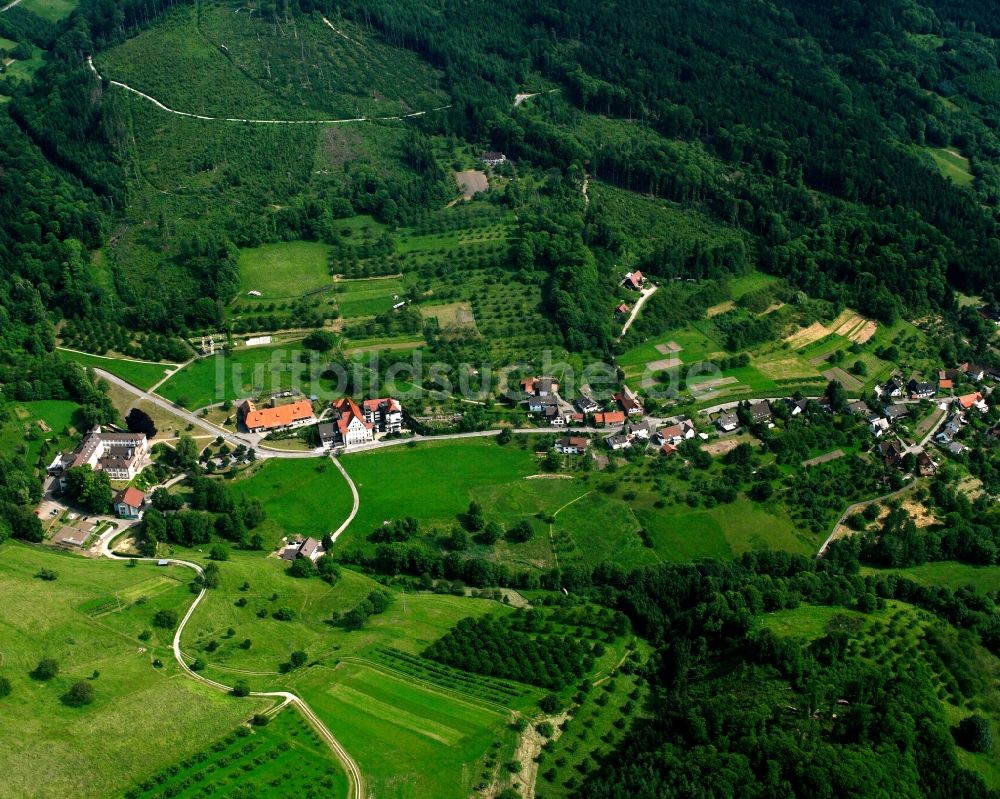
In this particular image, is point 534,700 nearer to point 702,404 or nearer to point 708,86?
point 702,404

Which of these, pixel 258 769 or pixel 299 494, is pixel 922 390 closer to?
pixel 299 494

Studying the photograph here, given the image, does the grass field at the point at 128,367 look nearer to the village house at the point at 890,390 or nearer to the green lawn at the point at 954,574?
the green lawn at the point at 954,574

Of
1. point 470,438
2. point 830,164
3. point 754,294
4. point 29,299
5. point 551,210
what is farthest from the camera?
point 830,164

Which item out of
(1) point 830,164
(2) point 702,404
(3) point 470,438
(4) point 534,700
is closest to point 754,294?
(2) point 702,404

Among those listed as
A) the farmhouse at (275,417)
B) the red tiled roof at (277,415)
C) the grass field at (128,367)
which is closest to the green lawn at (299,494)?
the farmhouse at (275,417)

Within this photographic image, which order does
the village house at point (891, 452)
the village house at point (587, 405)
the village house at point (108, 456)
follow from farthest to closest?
the village house at point (587, 405), the village house at point (891, 452), the village house at point (108, 456)

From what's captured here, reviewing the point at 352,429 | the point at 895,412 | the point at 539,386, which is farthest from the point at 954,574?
the point at 352,429

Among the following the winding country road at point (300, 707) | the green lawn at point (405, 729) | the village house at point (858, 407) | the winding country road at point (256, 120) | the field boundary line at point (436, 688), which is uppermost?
the winding country road at point (256, 120)

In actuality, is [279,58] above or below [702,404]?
above
